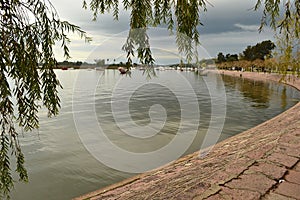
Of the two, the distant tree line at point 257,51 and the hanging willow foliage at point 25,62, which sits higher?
the distant tree line at point 257,51

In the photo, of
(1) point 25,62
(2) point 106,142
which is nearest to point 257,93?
(2) point 106,142

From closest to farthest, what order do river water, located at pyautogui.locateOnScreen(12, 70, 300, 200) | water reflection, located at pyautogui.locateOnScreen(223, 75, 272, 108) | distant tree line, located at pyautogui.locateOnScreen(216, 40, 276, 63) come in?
river water, located at pyautogui.locateOnScreen(12, 70, 300, 200) < water reflection, located at pyautogui.locateOnScreen(223, 75, 272, 108) < distant tree line, located at pyautogui.locateOnScreen(216, 40, 276, 63)

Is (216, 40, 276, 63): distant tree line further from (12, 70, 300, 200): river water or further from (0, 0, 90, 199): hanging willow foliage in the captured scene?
(0, 0, 90, 199): hanging willow foliage

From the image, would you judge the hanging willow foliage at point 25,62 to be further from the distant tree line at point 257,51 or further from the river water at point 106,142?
the distant tree line at point 257,51

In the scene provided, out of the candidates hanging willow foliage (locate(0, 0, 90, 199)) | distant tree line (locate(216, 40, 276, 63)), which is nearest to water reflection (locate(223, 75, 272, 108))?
hanging willow foliage (locate(0, 0, 90, 199))

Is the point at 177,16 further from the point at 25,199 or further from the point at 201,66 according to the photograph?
the point at 25,199

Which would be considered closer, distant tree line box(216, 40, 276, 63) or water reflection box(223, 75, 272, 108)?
water reflection box(223, 75, 272, 108)

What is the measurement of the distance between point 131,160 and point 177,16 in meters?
7.05

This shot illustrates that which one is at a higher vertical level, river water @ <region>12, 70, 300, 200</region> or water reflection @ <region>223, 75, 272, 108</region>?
water reflection @ <region>223, 75, 272, 108</region>

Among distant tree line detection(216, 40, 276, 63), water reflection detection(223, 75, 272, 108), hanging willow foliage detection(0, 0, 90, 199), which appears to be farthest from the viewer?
distant tree line detection(216, 40, 276, 63)

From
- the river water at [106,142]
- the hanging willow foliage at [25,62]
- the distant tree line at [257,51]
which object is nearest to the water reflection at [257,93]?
the river water at [106,142]

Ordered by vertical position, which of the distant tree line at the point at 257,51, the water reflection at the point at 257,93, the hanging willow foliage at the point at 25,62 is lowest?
the water reflection at the point at 257,93

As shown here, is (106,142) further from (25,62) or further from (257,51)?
(257,51)

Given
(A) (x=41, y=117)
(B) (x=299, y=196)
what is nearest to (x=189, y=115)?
(A) (x=41, y=117)
